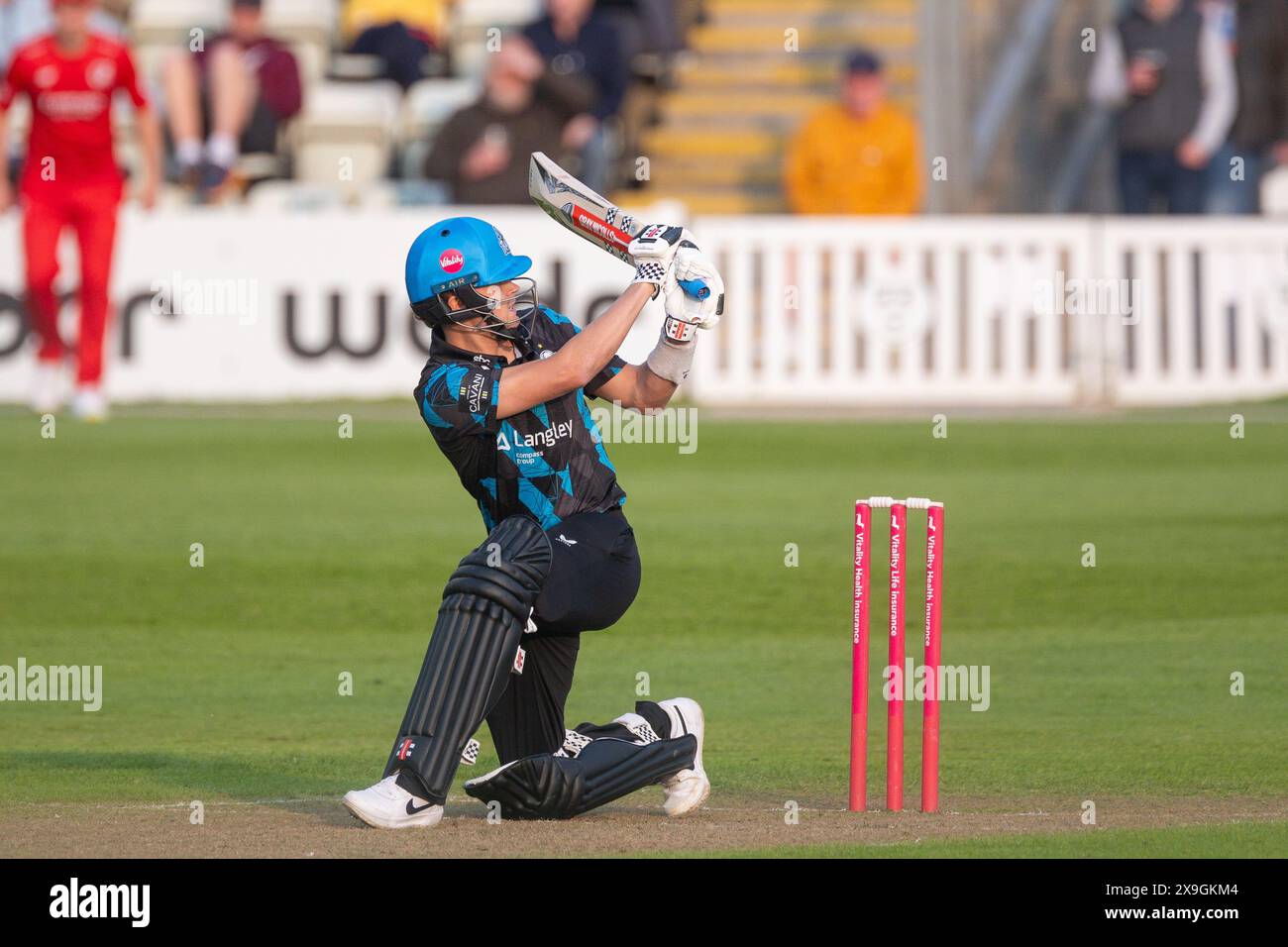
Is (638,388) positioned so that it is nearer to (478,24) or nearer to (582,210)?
(582,210)

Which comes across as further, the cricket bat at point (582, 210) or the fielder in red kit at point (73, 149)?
the fielder in red kit at point (73, 149)

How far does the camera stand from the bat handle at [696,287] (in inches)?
280

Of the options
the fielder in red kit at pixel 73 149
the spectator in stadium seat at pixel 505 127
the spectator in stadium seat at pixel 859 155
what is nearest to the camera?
the fielder in red kit at pixel 73 149

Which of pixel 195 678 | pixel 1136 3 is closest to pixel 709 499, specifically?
pixel 195 678

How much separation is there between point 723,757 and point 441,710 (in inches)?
68.1

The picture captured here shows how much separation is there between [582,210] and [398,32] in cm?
1730

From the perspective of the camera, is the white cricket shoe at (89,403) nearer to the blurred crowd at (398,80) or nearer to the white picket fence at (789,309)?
the white picket fence at (789,309)

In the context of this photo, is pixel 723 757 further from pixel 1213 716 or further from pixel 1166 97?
pixel 1166 97

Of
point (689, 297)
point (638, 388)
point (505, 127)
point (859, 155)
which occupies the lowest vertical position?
point (638, 388)

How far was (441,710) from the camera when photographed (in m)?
6.70

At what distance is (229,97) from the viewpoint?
21.9 metres

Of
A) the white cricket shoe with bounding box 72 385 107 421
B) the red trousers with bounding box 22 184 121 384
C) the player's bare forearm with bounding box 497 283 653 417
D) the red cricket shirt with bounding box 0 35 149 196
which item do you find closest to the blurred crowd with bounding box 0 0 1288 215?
the red cricket shirt with bounding box 0 35 149 196

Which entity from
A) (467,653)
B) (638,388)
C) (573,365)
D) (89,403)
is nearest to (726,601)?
(638,388)

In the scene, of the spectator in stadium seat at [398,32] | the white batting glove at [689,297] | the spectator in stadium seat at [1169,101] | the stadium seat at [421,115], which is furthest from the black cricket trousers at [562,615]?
the spectator in stadium seat at [398,32]
